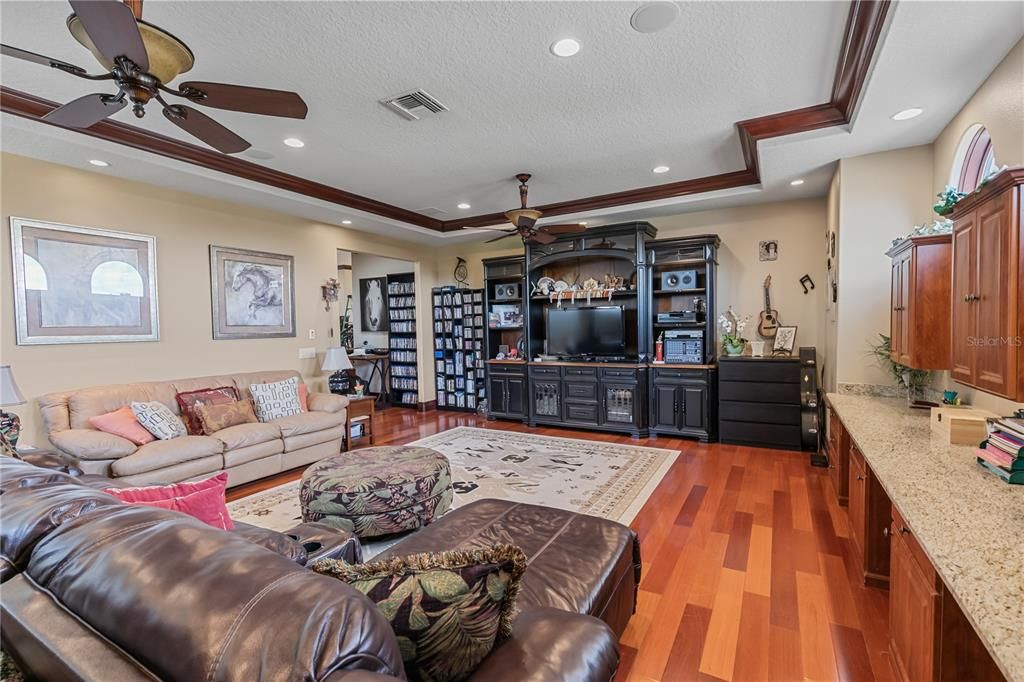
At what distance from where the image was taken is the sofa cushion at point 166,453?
3.24 meters

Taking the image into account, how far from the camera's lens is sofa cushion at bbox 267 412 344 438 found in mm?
4207

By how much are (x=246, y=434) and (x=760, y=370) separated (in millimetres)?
4903

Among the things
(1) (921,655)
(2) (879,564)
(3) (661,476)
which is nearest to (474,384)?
(3) (661,476)

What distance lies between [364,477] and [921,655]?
8.64 ft

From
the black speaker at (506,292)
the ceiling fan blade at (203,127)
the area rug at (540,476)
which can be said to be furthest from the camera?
the black speaker at (506,292)

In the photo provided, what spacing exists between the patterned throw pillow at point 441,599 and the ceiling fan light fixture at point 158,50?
79.3 inches

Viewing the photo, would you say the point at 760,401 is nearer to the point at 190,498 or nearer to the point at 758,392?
the point at 758,392

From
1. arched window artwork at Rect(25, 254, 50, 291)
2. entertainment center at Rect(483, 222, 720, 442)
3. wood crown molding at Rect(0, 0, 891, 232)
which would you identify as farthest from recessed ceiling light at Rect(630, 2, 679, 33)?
arched window artwork at Rect(25, 254, 50, 291)

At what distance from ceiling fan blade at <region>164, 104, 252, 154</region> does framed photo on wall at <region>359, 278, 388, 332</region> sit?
5.87m

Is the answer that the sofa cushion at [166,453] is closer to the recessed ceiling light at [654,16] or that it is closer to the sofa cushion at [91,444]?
the sofa cushion at [91,444]

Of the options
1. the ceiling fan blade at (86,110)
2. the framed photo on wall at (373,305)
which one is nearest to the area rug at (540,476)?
the ceiling fan blade at (86,110)

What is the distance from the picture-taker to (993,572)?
1.16 metres

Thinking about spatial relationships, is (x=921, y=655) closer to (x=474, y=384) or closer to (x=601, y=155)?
(x=601, y=155)

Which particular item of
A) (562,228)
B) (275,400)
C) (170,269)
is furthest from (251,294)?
(562,228)
